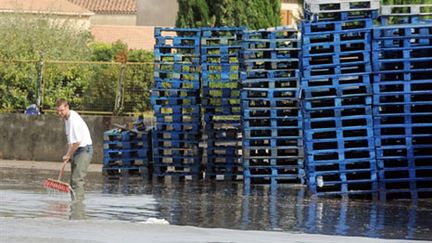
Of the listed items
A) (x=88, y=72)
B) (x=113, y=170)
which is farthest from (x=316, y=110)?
(x=88, y=72)

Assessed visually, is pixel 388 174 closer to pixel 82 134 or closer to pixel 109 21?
pixel 82 134

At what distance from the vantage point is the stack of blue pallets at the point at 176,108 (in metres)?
26.2

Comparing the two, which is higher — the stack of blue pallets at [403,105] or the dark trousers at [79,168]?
the stack of blue pallets at [403,105]

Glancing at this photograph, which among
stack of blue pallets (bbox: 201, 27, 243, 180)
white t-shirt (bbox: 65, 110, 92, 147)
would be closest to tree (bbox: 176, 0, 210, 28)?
stack of blue pallets (bbox: 201, 27, 243, 180)

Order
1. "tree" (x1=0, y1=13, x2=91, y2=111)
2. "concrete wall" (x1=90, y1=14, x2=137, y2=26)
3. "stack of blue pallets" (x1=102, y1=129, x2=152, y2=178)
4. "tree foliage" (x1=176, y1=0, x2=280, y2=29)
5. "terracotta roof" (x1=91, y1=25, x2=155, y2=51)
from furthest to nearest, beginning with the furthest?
1. "concrete wall" (x1=90, y1=14, x2=137, y2=26)
2. "terracotta roof" (x1=91, y1=25, x2=155, y2=51)
3. "tree foliage" (x1=176, y1=0, x2=280, y2=29)
4. "tree" (x1=0, y1=13, x2=91, y2=111)
5. "stack of blue pallets" (x1=102, y1=129, x2=152, y2=178)

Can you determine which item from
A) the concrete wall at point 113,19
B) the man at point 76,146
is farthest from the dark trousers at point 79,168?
the concrete wall at point 113,19

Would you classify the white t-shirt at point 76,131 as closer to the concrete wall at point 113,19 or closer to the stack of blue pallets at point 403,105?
the stack of blue pallets at point 403,105

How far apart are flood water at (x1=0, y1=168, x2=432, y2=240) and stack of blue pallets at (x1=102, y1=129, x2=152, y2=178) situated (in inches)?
73.2

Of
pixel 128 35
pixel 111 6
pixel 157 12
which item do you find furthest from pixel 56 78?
pixel 111 6

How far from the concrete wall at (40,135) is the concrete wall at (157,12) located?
112 ft

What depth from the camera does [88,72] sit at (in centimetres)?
3403

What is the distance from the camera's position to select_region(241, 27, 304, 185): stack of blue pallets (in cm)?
2395

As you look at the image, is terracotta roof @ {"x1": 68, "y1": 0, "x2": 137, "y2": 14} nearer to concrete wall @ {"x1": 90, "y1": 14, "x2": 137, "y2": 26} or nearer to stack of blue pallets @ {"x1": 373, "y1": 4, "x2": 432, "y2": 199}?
concrete wall @ {"x1": 90, "y1": 14, "x2": 137, "y2": 26}

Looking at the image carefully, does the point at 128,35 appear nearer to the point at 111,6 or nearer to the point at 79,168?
the point at 111,6
